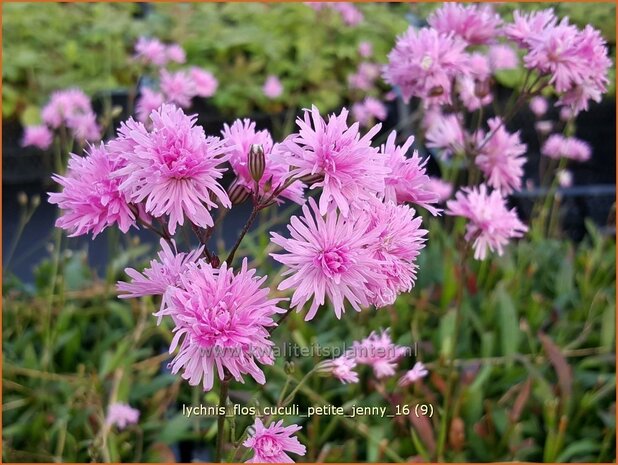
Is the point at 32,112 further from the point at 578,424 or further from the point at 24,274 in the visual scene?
the point at 578,424

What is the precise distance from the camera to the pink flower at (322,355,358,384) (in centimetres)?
53

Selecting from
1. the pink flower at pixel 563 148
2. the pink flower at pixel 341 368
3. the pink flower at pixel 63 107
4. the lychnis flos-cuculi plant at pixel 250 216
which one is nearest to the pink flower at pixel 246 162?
the lychnis flos-cuculi plant at pixel 250 216

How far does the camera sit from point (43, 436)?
103 cm

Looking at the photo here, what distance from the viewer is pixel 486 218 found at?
71cm

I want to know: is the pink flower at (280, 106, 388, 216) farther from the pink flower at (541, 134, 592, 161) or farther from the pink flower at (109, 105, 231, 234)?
the pink flower at (541, 134, 592, 161)

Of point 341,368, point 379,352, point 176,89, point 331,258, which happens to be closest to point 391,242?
point 331,258

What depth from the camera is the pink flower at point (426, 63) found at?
2.31 ft

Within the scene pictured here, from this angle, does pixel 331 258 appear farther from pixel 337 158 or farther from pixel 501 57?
pixel 501 57

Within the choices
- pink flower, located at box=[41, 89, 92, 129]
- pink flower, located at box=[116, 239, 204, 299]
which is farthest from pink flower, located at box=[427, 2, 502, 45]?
pink flower, located at box=[41, 89, 92, 129]

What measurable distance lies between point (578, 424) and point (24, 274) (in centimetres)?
132

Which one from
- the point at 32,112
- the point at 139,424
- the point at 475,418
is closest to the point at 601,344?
the point at 475,418

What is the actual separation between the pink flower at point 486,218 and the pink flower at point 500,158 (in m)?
0.05

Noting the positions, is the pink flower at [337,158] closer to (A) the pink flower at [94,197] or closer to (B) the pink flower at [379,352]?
(A) the pink flower at [94,197]

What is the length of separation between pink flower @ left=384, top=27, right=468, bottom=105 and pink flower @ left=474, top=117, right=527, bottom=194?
8cm
